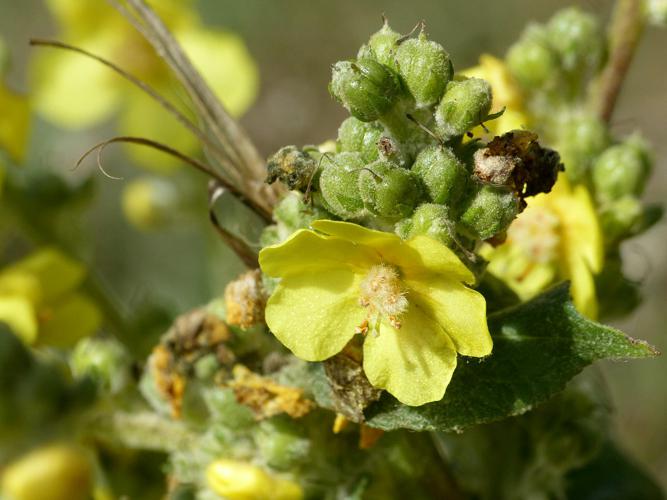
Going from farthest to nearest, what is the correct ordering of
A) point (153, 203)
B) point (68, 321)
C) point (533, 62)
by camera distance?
point (153, 203), point (68, 321), point (533, 62)

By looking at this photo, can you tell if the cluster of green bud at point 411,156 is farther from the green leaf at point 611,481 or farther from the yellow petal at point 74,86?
the yellow petal at point 74,86

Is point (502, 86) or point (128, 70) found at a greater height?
point (128, 70)

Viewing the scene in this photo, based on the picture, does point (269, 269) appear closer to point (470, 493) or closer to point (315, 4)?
point (470, 493)

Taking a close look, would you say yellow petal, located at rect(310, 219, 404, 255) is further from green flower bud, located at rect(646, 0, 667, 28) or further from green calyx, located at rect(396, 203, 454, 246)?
green flower bud, located at rect(646, 0, 667, 28)

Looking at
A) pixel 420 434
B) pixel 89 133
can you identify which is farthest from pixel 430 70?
pixel 89 133

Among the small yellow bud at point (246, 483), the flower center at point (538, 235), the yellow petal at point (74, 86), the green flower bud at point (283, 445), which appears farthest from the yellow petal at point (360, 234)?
the yellow petal at point (74, 86)

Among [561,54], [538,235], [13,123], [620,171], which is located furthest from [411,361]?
[13,123]

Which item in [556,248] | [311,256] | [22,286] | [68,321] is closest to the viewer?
[311,256]

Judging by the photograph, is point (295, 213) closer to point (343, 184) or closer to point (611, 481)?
point (343, 184)
